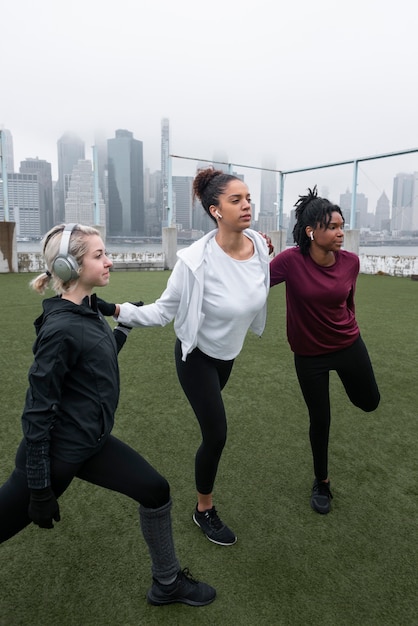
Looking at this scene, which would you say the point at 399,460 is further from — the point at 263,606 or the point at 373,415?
the point at 263,606

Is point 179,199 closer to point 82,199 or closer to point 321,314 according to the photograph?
point 82,199

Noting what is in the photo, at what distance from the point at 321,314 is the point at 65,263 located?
4.95ft

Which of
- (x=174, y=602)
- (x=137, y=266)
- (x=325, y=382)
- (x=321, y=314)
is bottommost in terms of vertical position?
(x=174, y=602)

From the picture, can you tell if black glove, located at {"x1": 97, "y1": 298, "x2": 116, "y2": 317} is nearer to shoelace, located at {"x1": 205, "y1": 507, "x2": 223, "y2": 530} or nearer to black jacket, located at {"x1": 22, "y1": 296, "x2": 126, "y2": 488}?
black jacket, located at {"x1": 22, "y1": 296, "x2": 126, "y2": 488}

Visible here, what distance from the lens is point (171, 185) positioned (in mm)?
19375

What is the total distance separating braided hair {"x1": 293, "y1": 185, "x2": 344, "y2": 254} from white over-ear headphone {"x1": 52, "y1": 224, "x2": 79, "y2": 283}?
1.43 metres

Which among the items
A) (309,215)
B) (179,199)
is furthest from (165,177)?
(309,215)

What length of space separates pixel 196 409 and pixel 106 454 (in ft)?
2.11

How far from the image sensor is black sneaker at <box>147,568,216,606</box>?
203 centimetres

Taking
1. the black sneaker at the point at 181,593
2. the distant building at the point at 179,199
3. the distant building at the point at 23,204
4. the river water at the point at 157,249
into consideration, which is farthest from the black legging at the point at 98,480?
the distant building at the point at 179,199

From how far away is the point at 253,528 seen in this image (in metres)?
2.62

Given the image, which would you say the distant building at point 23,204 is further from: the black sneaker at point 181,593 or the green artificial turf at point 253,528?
the black sneaker at point 181,593

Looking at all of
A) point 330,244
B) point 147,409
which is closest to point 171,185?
point 147,409

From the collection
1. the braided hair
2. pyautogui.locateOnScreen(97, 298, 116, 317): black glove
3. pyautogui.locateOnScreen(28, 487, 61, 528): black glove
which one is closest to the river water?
the braided hair
